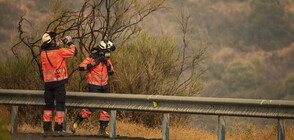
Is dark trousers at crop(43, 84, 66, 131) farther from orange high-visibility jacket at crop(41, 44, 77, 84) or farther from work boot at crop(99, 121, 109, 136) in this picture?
work boot at crop(99, 121, 109, 136)

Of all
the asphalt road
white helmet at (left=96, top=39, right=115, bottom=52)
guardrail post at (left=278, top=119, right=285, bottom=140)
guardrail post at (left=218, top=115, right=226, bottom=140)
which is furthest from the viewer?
white helmet at (left=96, top=39, right=115, bottom=52)

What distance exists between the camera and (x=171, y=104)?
26.5 ft

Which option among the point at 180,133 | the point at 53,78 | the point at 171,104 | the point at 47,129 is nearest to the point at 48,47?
the point at 53,78

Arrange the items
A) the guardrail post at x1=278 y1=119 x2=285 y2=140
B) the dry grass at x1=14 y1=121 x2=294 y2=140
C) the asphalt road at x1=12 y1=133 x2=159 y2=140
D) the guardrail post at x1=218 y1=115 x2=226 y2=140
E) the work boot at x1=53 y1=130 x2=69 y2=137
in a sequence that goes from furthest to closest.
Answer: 1. the dry grass at x1=14 y1=121 x2=294 y2=140
2. the work boot at x1=53 y1=130 x2=69 y2=137
3. the asphalt road at x1=12 y1=133 x2=159 y2=140
4. the guardrail post at x1=218 y1=115 x2=226 y2=140
5. the guardrail post at x1=278 y1=119 x2=285 y2=140

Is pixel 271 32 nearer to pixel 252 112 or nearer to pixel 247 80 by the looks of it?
pixel 247 80

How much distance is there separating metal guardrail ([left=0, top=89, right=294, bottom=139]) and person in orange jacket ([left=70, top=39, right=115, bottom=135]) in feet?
1.57

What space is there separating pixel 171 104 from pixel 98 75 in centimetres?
167

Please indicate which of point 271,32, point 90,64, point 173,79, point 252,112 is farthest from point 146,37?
point 271,32

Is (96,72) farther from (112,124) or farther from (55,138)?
(55,138)

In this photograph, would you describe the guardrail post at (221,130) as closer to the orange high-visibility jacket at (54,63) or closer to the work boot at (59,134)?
the work boot at (59,134)

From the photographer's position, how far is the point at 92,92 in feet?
29.5

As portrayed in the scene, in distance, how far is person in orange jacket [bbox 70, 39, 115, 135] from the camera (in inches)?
356

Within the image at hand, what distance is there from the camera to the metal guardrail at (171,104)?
7605 mm

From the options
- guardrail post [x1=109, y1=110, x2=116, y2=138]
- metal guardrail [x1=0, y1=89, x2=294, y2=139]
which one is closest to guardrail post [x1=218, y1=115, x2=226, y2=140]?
metal guardrail [x1=0, y1=89, x2=294, y2=139]
